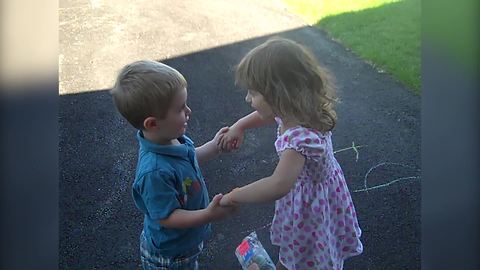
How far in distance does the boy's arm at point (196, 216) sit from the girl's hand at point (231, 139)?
0.27 metres

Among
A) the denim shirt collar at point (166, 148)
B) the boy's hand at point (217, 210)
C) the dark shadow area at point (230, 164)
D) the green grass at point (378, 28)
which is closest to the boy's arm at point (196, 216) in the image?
the boy's hand at point (217, 210)

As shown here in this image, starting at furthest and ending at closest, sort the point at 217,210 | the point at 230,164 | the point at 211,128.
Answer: the point at 211,128, the point at 230,164, the point at 217,210

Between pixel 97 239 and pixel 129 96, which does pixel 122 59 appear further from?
pixel 129 96

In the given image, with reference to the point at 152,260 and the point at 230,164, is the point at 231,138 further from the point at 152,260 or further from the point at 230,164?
the point at 230,164

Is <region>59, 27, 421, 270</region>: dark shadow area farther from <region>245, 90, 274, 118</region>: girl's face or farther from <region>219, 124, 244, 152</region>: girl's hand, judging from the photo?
<region>245, 90, 274, 118</region>: girl's face

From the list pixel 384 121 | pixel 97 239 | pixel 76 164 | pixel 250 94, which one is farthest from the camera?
pixel 384 121

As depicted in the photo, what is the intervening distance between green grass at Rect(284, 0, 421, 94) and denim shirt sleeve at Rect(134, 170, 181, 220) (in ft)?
6.84

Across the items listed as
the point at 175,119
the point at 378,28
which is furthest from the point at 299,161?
the point at 378,28

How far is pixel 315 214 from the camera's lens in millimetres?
1481

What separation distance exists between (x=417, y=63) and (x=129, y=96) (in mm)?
2371

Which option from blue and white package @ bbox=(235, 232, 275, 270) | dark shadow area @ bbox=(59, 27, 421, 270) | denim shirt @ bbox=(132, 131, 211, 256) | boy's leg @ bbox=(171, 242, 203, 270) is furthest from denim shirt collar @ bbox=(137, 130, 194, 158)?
dark shadow area @ bbox=(59, 27, 421, 270)

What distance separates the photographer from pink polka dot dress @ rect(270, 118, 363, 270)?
142 centimetres
